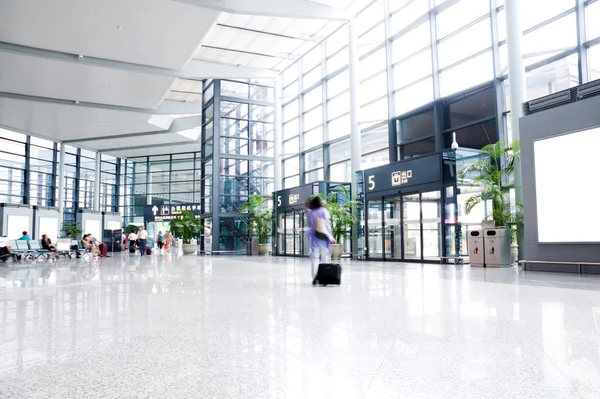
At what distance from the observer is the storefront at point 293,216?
2041 cm

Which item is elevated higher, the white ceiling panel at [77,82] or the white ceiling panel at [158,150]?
the white ceiling panel at [77,82]

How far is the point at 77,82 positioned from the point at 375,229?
50.9ft

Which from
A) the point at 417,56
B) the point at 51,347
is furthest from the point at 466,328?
the point at 417,56

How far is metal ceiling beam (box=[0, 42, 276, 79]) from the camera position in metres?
17.8

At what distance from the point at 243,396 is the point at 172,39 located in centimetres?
1746

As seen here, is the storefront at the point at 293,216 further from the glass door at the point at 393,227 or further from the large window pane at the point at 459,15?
the large window pane at the point at 459,15

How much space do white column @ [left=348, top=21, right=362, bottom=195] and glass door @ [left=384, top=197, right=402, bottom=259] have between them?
234cm

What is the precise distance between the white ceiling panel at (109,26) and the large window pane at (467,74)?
8.21 metres

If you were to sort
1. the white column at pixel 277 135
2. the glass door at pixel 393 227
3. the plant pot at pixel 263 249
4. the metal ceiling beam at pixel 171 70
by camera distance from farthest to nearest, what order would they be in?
the white column at pixel 277 135
the plant pot at pixel 263 249
the metal ceiling beam at pixel 171 70
the glass door at pixel 393 227

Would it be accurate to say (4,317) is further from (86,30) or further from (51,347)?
(86,30)

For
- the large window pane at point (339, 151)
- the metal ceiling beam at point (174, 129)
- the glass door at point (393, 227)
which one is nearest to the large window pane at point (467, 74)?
the glass door at point (393, 227)

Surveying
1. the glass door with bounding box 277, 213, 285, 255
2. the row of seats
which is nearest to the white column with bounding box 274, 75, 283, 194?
the glass door with bounding box 277, 213, 285, 255

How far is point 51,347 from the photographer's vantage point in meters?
3.16

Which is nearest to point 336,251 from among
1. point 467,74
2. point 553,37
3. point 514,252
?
point 514,252
